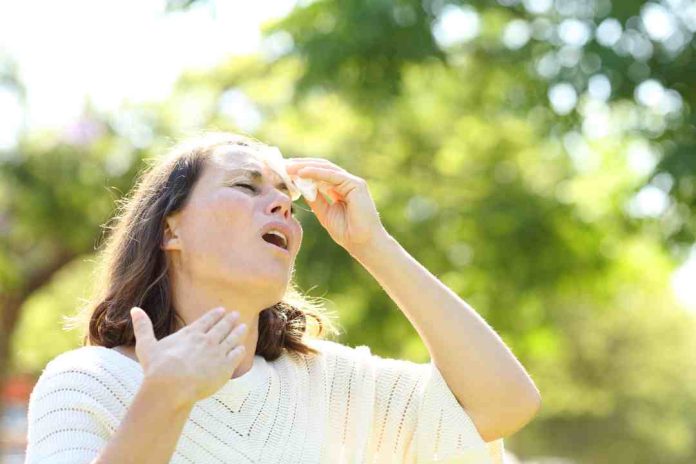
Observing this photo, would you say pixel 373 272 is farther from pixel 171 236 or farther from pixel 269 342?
pixel 171 236

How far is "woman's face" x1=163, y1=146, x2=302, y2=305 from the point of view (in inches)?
109

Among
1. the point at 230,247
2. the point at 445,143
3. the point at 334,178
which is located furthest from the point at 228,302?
the point at 445,143

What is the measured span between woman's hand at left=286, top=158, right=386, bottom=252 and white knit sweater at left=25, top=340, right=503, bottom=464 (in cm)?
33

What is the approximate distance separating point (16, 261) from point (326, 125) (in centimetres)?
404

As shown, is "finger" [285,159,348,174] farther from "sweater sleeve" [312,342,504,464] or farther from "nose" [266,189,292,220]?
"sweater sleeve" [312,342,504,464]

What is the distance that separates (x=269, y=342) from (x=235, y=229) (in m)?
0.42

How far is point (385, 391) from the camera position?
10.1 ft

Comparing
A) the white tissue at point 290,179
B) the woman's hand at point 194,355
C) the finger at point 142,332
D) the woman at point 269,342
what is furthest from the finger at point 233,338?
the white tissue at point 290,179

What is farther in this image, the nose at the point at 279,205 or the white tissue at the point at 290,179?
the white tissue at the point at 290,179

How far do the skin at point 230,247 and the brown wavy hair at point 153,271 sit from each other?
0.10 feet

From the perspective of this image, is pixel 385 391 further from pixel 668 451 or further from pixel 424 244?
pixel 668 451

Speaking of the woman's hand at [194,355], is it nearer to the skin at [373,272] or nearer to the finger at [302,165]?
the skin at [373,272]

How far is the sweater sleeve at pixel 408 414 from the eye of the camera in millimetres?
2939

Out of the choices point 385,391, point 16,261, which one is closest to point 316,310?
point 385,391
